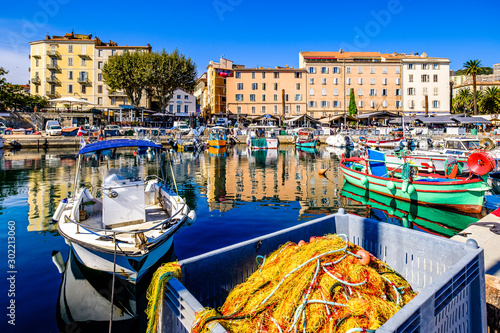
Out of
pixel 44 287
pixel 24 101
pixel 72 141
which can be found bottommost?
pixel 44 287

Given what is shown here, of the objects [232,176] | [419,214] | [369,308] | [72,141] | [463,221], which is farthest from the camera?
[72,141]

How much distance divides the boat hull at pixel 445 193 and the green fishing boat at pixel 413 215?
1.06 feet

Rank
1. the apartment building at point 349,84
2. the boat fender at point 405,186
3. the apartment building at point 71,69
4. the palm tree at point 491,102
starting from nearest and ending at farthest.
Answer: the boat fender at point 405,186 → the apartment building at point 71,69 → the apartment building at point 349,84 → the palm tree at point 491,102

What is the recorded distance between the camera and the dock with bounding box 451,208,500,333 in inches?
163

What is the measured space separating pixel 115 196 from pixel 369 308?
6.73 meters

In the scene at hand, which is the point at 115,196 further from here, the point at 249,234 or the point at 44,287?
the point at 249,234

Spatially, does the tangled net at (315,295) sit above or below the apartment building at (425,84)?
below

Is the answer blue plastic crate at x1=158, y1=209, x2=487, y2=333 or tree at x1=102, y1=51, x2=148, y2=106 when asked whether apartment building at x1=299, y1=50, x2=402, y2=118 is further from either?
blue plastic crate at x1=158, y1=209, x2=487, y2=333

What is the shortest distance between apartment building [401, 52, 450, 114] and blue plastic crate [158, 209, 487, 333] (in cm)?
7513

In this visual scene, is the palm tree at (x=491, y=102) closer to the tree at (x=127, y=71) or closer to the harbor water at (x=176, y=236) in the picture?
the harbor water at (x=176, y=236)

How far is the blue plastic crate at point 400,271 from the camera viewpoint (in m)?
2.69

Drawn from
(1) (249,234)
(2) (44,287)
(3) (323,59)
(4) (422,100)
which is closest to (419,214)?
(1) (249,234)

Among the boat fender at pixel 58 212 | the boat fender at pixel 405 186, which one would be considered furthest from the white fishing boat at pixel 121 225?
the boat fender at pixel 405 186

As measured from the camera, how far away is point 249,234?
11.3m
